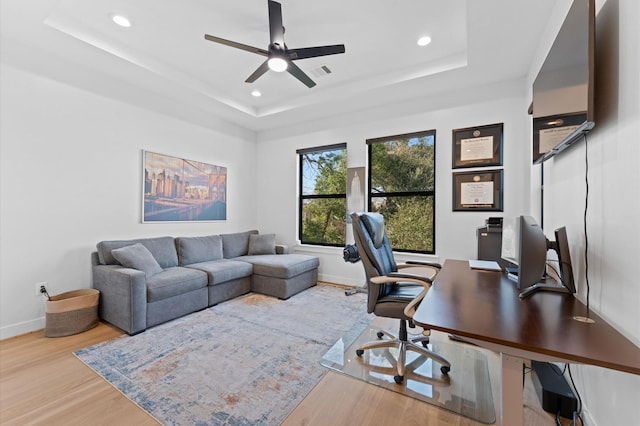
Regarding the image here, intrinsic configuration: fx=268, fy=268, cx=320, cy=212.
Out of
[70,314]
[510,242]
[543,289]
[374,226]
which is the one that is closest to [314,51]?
[374,226]

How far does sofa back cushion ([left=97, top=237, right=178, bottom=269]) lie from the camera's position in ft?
9.71

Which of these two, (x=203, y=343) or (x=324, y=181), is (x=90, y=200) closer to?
(x=203, y=343)

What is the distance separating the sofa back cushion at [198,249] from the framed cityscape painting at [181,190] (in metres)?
0.36

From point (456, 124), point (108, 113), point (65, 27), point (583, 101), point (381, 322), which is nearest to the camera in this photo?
point (583, 101)

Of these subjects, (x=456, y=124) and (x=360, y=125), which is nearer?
(x=456, y=124)

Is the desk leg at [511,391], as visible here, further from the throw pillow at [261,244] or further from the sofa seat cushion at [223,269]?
the throw pillow at [261,244]

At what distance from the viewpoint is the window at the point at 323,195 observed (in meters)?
4.41

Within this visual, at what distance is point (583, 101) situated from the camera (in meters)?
1.24

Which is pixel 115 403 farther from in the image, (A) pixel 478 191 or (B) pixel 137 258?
(A) pixel 478 191

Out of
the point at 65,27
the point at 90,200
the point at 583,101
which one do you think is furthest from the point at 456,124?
the point at 90,200

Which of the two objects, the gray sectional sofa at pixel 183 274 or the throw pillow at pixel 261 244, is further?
the throw pillow at pixel 261 244

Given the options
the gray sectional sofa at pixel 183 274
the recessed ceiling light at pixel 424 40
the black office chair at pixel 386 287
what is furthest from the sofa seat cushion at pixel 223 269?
the recessed ceiling light at pixel 424 40

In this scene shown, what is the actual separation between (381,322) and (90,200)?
11.5 ft

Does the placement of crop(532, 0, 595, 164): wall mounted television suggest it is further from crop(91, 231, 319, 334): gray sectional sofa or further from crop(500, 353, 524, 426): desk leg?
crop(91, 231, 319, 334): gray sectional sofa
